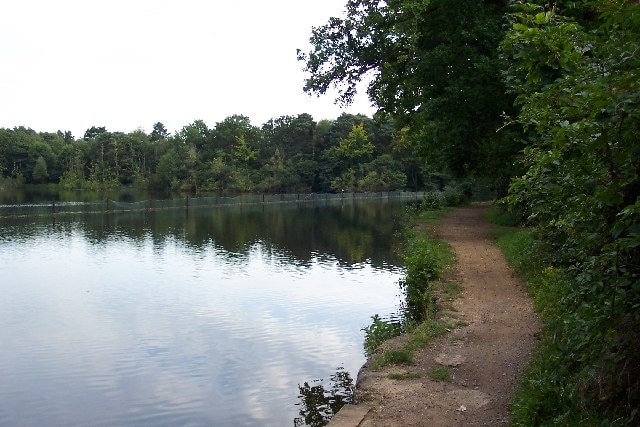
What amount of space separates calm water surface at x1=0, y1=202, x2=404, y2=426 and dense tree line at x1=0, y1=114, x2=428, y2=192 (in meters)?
45.6

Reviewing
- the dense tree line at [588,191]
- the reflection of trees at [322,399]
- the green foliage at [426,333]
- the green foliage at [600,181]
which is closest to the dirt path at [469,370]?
the green foliage at [426,333]

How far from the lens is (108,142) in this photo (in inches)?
3447

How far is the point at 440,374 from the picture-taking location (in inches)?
299

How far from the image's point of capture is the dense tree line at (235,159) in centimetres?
7375

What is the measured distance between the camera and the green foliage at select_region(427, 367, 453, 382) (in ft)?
24.6

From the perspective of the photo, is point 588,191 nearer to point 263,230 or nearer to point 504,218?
point 504,218

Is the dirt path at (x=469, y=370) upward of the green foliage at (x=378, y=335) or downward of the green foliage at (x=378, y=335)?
upward

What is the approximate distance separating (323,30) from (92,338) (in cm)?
1469

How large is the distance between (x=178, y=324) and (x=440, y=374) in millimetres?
7601

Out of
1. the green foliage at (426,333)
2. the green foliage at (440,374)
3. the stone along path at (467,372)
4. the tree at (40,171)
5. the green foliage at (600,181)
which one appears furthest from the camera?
the tree at (40,171)

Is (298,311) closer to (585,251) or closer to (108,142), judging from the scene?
(585,251)

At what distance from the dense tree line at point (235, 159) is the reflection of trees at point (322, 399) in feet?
187

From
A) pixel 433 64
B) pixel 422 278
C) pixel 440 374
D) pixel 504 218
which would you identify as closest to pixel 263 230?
pixel 504 218

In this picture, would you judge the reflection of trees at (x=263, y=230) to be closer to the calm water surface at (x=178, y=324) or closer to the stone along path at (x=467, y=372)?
the calm water surface at (x=178, y=324)
